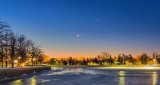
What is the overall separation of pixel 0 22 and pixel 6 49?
65.5 feet

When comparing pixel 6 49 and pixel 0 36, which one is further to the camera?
pixel 6 49

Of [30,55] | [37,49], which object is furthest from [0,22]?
[37,49]

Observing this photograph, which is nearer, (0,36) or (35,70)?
(0,36)

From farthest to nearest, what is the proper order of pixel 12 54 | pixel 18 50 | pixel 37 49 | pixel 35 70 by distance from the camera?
1. pixel 37 49
2. pixel 18 50
3. pixel 12 54
4. pixel 35 70

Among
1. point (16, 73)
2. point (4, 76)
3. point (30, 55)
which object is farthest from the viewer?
point (30, 55)

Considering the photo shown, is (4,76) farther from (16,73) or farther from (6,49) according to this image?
(6,49)

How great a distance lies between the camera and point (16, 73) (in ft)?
170

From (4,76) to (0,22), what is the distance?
53.1 ft

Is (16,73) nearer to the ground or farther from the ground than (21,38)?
nearer to the ground

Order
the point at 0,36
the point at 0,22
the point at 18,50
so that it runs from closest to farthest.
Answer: the point at 0,22 → the point at 0,36 → the point at 18,50

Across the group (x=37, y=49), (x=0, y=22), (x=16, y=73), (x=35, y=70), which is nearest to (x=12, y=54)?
(x=35, y=70)

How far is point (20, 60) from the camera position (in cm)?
9525

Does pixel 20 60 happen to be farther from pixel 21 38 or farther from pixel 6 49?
pixel 6 49

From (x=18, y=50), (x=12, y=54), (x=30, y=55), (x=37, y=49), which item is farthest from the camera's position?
(x=37, y=49)
